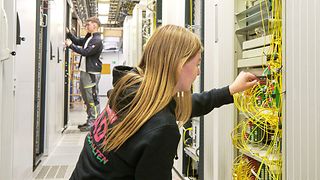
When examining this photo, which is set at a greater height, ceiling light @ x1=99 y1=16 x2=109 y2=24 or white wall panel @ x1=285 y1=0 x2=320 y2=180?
ceiling light @ x1=99 y1=16 x2=109 y2=24

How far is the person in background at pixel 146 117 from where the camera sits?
3.81 ft

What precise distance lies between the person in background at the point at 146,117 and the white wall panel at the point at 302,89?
1.21 ft

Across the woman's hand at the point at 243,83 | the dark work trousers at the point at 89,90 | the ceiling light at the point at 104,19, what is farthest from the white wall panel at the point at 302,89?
the ceiling light at the point at 104,19

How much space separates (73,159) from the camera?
14.1ft

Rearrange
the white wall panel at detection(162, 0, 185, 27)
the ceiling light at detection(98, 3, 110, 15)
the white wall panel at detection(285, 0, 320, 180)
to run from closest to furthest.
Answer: the white wall panel at detection(285, 0, 320, 180) → the white wall panel at detection(162, 0, 185, 27) → the ceiling light at detection(98, 3, 110, 15)

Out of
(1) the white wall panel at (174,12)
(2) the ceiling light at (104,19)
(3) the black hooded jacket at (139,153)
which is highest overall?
(2) the ceiling light at (104,19)

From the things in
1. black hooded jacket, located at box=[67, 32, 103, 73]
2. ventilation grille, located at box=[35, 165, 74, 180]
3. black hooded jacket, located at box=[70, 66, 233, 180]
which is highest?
black hooded jacket, located at box=[67, 32, 103, 73]

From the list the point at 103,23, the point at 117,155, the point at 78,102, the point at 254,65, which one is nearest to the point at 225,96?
the point at 254,65

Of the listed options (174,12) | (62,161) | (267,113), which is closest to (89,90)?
(62,161)

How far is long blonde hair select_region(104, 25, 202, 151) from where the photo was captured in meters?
1.20

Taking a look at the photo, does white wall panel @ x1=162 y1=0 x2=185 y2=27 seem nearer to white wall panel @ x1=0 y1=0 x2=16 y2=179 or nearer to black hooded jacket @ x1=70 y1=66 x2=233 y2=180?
white wall panel @ x1=0 y1=0 x2=16 y2=179

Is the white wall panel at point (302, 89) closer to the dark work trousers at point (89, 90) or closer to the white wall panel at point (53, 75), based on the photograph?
the white wall panel at point (53, 75)

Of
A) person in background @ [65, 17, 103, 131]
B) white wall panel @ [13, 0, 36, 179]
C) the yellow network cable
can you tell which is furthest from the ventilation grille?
person in background @ [65, 17, 103, 131]

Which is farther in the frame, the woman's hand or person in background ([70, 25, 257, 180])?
the woman's hand
